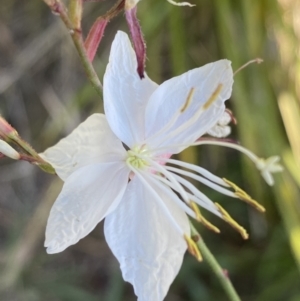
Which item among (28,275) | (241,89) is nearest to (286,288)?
(241,89)

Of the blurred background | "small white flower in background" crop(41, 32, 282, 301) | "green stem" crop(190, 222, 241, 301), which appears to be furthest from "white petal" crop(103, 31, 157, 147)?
the blurred background

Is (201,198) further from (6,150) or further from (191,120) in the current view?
(6,150)

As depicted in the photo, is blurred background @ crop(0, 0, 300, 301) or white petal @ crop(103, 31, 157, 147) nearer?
white petal @ crop(103, 31, 157, 147)

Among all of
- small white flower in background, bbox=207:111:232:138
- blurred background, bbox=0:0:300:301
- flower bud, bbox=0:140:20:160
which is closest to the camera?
flower bud, bbox=0:140:20:160

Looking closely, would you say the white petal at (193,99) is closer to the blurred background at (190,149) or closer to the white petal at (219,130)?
the white petal at (219,130)

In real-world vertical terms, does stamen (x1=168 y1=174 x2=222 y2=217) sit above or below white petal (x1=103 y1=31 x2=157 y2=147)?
below

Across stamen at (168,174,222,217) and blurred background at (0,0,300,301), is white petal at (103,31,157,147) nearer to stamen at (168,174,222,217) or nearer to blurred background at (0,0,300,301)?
stamen at (168,174,222,217)

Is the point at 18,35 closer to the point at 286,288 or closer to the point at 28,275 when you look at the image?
the point at 28,275

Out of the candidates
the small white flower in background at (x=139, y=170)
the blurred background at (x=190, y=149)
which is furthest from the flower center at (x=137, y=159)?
the blurred background at (x=190, y=149)
